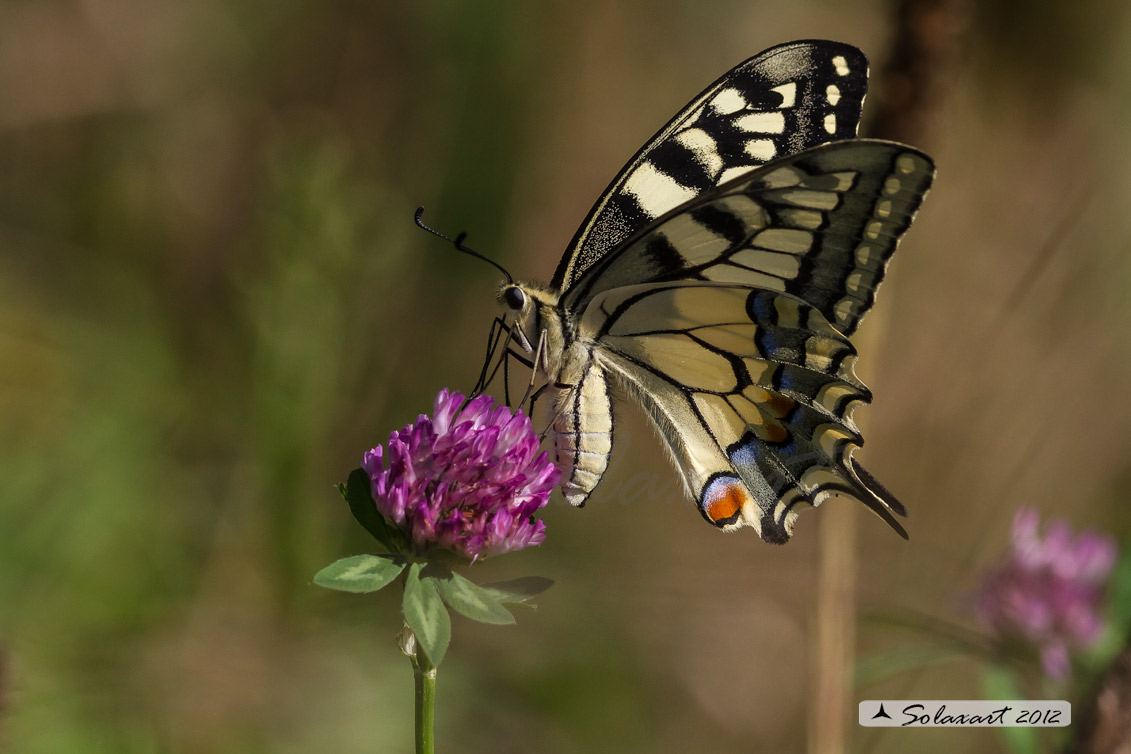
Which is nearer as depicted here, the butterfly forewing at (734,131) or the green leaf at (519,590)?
the green leaf at (519,590)

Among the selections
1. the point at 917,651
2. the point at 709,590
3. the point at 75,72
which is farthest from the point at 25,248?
the point at 917,651

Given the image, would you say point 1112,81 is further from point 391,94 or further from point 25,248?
point 25,248

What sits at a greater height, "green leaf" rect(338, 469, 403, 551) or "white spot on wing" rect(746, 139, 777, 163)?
"white spot on wing" rect(746, 139, 777, 163)

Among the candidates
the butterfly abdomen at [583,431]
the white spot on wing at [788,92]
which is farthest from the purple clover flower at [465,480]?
the white spot on wing at [788,92]

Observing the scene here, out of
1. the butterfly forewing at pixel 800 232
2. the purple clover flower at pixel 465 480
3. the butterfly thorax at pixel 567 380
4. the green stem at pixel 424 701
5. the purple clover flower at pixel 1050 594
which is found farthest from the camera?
the purple clover flower at pixel 1050 594

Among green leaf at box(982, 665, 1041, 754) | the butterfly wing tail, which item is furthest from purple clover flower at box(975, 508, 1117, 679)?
the butterfly wing tail

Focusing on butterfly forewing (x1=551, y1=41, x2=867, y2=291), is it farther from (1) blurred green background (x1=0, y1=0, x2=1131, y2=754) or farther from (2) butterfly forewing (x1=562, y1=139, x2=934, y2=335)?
(1) blurred green background (x1=0, y1=0, x2=1131, y2=754)

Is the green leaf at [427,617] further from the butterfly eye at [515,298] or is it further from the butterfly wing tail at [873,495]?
the butterfly wing tail at [873,495]
